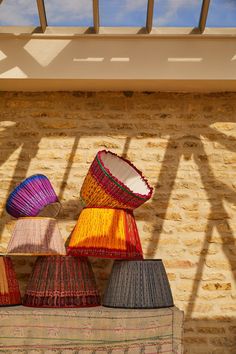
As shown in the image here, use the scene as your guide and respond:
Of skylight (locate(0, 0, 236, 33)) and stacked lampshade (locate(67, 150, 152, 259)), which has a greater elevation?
skylight (locate(0, 0, 236, 33))

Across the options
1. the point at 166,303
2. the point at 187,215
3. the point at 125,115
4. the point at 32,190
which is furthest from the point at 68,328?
the point at 125,115

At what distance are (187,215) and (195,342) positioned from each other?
41.2 inches

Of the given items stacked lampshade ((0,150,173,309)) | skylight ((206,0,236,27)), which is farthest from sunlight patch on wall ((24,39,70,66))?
skylight ((206,0,236,27))

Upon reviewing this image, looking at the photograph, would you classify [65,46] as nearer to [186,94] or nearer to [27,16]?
[27,16]

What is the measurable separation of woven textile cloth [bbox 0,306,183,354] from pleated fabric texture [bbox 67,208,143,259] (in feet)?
1.37

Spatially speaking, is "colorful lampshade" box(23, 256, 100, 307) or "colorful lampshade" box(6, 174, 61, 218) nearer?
"colorful lampshade" box(23, 256, 100, 307)

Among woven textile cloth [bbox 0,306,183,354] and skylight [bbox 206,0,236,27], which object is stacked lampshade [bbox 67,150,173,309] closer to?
woven textile cloth [bbox 0,306,183,354]

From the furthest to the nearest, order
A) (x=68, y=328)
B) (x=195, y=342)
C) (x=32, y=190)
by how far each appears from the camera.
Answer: (x=195, y=342) → (x=32, y=190) → (x=68, y=328)

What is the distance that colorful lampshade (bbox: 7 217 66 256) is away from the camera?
12.5 ft

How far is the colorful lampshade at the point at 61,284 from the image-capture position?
372 centimetres

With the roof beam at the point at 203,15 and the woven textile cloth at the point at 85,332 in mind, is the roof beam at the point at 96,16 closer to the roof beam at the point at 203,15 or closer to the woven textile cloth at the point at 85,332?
the roof beam at the point at 203,15

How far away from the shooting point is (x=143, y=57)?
14.5ft

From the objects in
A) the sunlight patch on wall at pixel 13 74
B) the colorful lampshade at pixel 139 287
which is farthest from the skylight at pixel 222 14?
the colorful lampshade at pixel 139 287

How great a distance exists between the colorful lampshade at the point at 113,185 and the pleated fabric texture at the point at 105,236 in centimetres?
8
